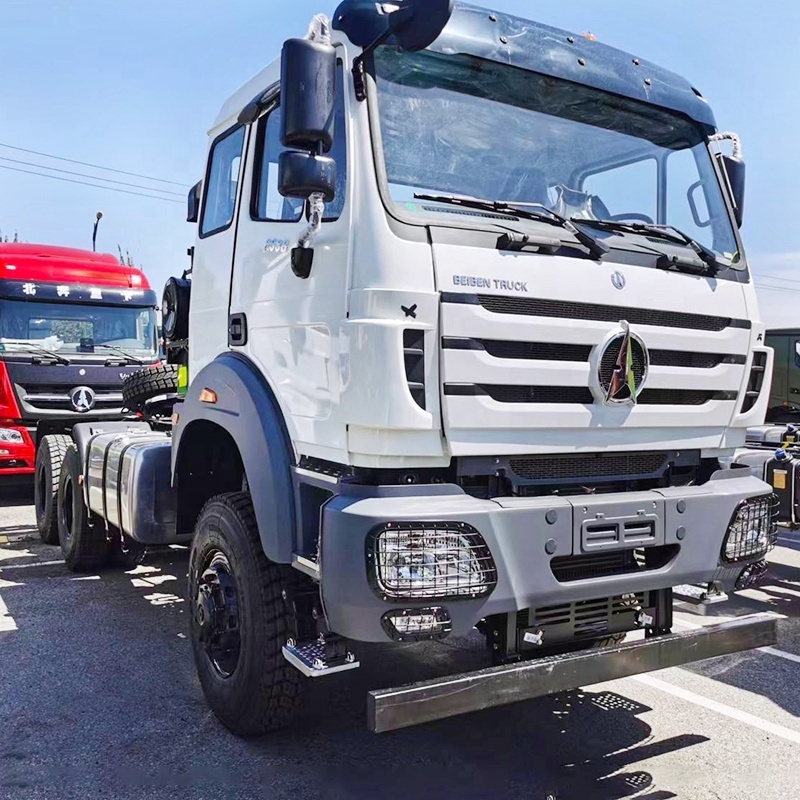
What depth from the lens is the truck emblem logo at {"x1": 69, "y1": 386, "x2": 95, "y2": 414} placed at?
9.45 metres

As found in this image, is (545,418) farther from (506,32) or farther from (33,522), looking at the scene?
(33,522)

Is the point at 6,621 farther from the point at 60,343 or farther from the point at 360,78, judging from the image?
the point at 60,343

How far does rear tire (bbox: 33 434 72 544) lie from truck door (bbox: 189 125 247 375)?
11.6 ft

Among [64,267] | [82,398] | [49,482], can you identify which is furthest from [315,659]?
[64,267]

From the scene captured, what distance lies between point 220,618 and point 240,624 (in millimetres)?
202

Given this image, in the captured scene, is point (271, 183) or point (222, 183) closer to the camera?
point (271, 183)

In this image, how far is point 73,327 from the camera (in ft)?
32.7

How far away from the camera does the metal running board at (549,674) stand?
2689mm

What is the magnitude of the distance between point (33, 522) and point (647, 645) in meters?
7.94

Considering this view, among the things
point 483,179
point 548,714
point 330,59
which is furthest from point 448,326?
point 548,714

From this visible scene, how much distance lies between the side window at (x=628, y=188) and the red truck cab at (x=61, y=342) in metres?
6.93

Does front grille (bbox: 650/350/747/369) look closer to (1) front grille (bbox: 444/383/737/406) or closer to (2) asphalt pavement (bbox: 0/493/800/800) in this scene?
(1) front grille (bbox: 444/383/737/406)

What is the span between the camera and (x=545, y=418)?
3.15 meters

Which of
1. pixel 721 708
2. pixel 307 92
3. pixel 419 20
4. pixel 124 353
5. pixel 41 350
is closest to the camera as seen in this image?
pixel 419 20
